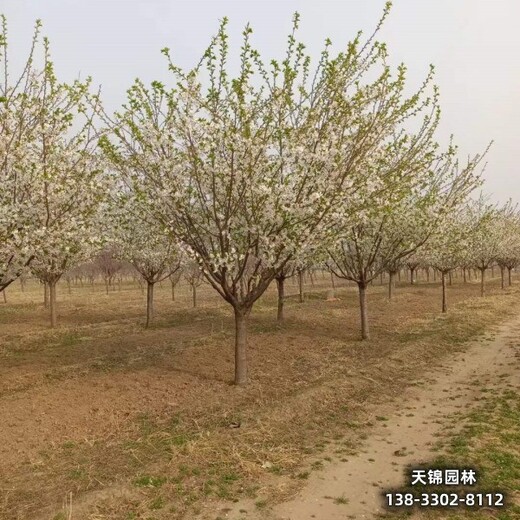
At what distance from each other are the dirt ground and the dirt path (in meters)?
0.15

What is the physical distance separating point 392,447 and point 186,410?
5285 mm

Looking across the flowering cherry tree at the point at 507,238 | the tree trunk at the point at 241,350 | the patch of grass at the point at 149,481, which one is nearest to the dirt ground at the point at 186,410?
the patch of grass at the point at 149,481

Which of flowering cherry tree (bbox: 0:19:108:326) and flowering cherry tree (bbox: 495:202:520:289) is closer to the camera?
flowering cherry tree (bbox: 0:19:108:326)

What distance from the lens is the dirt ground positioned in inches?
317

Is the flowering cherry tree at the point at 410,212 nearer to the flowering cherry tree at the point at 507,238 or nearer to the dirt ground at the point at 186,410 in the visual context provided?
the dirt ground at the point at 186,410

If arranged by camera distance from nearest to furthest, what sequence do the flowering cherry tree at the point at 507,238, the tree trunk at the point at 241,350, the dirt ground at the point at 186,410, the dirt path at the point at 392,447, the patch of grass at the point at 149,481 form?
1. the dirt path at the point at 392,447
2. the dirt ground at the point at 186,410
3. the patch of grass at the point at 149,481
4. the tree trunk at the point at 241,350
5. the flowering cherry tree at the point at 507,238

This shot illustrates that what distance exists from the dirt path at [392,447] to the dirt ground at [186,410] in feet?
0.49

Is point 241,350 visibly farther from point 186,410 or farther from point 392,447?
point 392,447

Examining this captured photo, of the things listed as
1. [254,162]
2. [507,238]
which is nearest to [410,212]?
[254,162]

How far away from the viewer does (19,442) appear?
10.0 meters

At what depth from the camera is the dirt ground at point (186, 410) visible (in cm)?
805

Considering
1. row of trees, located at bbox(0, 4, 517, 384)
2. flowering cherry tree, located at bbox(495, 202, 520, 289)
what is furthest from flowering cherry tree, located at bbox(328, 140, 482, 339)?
flowering cherry tree, located at bbox(495, 202, 520, 289)

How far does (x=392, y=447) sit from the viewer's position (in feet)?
32.7

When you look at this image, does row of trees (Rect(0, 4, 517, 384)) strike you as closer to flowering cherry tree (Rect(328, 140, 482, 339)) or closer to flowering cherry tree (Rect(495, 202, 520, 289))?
flowering cherry tree (Rect(328, 140, 482, 339))
